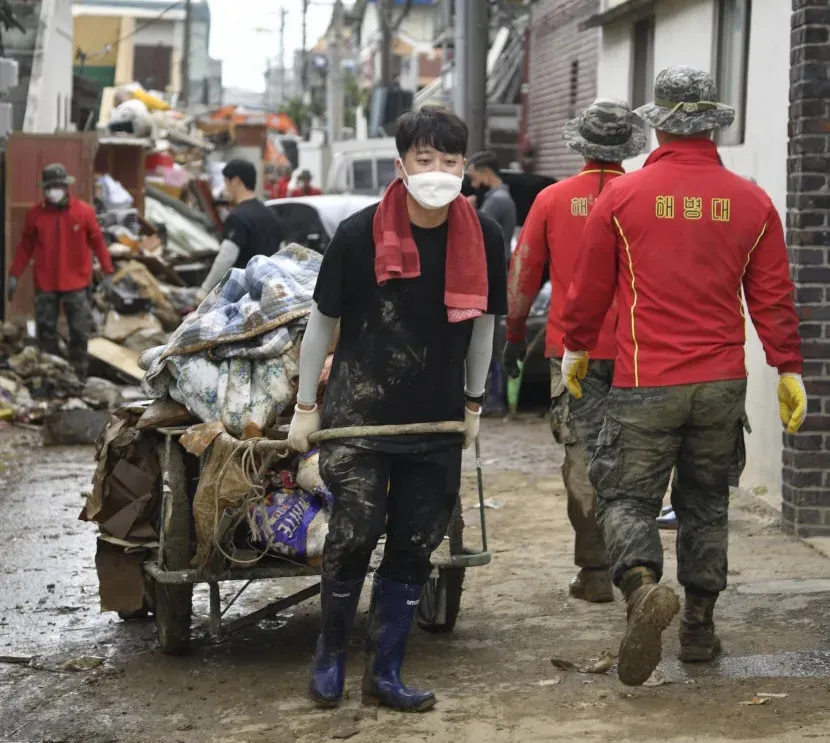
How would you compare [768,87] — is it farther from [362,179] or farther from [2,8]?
[362,179]

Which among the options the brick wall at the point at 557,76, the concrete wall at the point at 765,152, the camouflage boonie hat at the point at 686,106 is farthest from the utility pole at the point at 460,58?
the camouflage boonie hat at the point at 686,106

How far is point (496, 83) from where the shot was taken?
26.5m

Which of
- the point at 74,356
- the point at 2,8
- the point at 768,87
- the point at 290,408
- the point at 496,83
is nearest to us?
the point at 290,408

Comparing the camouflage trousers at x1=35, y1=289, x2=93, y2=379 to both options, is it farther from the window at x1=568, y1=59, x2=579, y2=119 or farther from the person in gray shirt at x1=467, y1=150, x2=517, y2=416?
the window at x1=568, y1=59, x2=579, y2=119

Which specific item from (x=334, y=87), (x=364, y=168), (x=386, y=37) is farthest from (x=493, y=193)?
(x=334, y=87)

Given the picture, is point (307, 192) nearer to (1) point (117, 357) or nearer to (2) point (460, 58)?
(2) point (460, 58)

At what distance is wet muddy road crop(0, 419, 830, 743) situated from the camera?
15.7 feet

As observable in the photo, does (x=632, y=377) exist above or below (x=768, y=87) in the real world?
below

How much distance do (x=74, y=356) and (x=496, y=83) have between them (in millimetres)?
13668

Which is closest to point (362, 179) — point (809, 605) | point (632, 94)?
point (632, 94)

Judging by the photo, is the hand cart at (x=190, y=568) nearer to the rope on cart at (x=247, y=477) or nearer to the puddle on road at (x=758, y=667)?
the rope on cart at (x=247, y=477)

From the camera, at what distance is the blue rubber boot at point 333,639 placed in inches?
196

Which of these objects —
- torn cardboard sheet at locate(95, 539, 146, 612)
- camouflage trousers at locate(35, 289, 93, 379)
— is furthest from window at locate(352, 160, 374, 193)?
torn cardboard sheet at locate(95, 539, 146, 612)

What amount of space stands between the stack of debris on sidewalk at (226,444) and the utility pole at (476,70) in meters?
11.7
